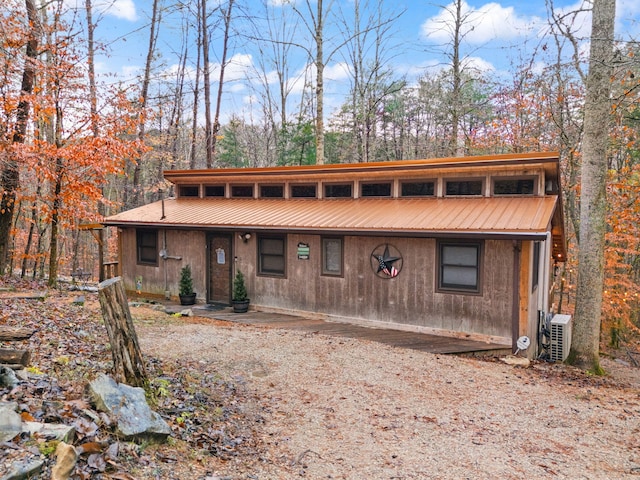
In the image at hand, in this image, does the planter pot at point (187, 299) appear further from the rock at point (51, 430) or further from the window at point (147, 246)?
the rock at point (51, 430)

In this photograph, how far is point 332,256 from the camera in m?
10.3

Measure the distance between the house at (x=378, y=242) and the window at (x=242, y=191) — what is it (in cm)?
3

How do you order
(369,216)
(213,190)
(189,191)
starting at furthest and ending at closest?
(189,191) → (213,190) → (369,216)

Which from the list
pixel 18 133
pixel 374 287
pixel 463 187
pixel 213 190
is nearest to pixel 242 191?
pixel 213 190

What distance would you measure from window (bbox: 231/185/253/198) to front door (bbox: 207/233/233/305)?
2030 millimetres

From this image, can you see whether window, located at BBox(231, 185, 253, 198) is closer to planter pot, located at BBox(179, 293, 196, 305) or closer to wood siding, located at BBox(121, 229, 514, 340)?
wood siding, located at BBox(121, 229, 514, 340)

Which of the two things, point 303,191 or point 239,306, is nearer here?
point 239,306

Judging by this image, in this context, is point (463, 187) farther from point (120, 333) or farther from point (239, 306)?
point (120, 333)

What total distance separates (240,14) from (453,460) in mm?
20434

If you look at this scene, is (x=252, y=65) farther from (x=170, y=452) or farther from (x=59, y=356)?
(x=170, y=452)

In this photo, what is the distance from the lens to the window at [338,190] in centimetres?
1175

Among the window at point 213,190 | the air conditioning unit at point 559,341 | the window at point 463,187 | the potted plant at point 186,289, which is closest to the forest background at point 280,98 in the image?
the window at point 463,187

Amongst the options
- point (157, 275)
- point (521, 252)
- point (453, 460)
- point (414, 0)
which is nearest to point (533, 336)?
point (521, 252)

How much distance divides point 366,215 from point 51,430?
799cm
